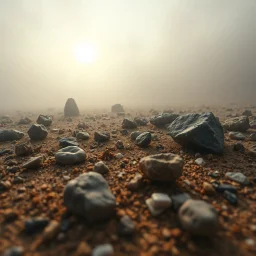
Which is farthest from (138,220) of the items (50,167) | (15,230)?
(50,167)

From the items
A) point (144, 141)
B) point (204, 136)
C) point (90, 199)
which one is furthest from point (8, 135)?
point (204, 136)

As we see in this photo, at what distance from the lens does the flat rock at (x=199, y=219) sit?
189cm

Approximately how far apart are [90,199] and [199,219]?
1352 mm

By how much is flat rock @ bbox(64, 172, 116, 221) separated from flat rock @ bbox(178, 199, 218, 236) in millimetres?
943

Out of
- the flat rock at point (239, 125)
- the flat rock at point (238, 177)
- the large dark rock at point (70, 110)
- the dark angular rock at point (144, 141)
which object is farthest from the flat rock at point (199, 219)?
the large dark rock at point (70, 110)

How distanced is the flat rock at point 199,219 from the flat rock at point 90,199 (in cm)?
94

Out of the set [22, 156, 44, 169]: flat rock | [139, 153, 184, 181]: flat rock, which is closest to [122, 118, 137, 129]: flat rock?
[22, 156, 44, 169]: flat rock

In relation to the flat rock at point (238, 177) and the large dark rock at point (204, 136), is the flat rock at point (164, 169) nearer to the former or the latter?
the flat rock at point (238, 177)

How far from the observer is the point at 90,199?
225 cm

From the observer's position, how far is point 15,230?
209 centimetres

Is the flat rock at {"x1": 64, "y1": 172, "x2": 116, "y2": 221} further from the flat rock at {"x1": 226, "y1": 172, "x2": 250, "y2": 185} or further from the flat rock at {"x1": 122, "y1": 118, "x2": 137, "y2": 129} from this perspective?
the flat rock at {"x1": 122, "y1": 118, "x2": 137, "y2": 129}

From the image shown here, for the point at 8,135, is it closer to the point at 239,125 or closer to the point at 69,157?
the point at 69,157

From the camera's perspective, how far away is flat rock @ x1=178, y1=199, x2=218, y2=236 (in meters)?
1.89

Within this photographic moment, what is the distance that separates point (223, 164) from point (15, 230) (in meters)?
3.96
